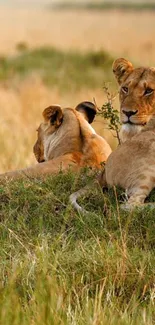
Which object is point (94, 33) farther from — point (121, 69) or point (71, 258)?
point (71, 258)

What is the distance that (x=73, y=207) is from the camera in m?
5.27

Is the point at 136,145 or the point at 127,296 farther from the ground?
the point at 136,145

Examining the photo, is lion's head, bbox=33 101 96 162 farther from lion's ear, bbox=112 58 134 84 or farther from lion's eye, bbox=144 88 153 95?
lion's eye, bbox=144 88 153 95

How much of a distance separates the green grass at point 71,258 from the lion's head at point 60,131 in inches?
19.7

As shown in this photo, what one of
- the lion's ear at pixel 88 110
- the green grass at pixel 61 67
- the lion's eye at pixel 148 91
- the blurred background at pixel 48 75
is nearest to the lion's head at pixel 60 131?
the lion's ear at pixel 88 110

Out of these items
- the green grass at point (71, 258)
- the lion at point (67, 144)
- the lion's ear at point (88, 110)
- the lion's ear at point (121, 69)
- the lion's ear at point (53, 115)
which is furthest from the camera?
the lion's ear at point (88, 110)

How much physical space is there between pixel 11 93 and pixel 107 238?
32.5 feet

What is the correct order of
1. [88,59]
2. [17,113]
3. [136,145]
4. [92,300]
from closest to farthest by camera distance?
[92,300] < [136,145] < [17,113] < [88,59]

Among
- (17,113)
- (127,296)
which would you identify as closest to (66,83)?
(17,113)

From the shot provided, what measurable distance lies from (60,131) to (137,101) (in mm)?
798

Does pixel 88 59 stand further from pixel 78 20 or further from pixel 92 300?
pixel 78 20

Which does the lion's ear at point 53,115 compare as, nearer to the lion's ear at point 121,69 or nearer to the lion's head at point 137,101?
the lion's ear at point 121,69

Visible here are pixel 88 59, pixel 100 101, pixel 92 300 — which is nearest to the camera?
pixel 92 300

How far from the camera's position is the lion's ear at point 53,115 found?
6.49 metres
